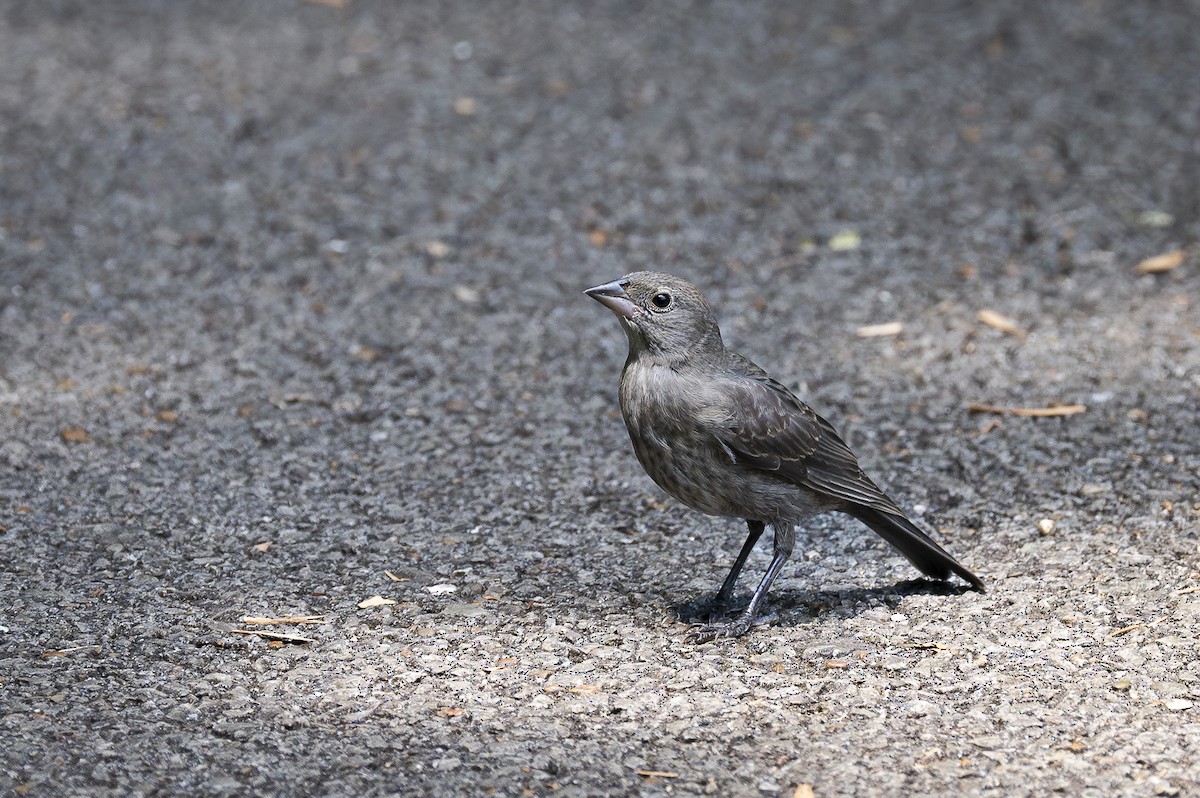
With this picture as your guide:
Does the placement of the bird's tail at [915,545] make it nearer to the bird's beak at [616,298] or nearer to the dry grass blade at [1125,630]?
the dry grass blade at [1125,630]

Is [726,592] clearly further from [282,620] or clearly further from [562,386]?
[562,386]

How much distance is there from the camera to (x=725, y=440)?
4.44m

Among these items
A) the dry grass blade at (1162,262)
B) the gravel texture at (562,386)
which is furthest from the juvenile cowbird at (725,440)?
the dry grass blade at (1162,262)

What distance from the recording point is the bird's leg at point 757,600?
14.6 feet

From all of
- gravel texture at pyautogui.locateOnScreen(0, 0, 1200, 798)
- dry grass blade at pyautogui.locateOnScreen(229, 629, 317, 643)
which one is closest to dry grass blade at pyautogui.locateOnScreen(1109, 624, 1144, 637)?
gravel texture at pyautogui.locateOnScreen(0, 0, 1200, 798)

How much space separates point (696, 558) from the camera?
16.7 ft

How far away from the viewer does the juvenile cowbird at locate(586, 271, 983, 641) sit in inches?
175

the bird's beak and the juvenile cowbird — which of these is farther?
the bird's beak

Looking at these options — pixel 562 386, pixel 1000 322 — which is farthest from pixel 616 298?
pixel 1000 322

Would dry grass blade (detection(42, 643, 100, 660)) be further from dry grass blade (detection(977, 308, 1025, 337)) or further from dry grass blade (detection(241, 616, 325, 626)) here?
dry grass blade (detection(977, 308, 1025, 337))

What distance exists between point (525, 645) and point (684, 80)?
5818 millimetres

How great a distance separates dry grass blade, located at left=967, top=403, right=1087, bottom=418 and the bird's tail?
1.57m

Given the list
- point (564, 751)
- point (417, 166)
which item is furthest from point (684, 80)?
point (564, 751)

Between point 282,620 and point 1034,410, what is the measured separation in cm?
349
